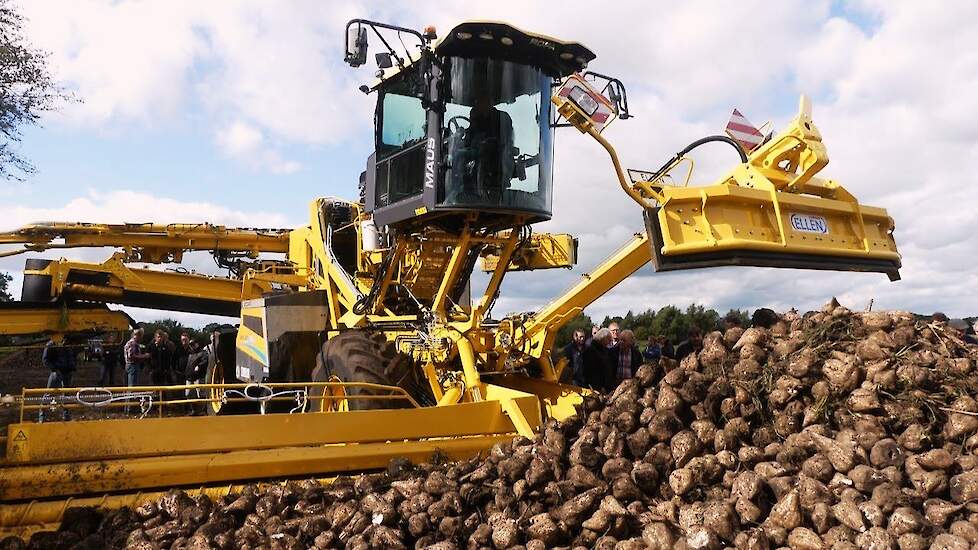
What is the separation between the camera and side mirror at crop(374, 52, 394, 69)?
5.66m

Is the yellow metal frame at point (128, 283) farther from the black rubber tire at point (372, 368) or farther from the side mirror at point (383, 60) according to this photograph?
the side mirror at point (383, 60)

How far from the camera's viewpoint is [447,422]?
4824 millimetres

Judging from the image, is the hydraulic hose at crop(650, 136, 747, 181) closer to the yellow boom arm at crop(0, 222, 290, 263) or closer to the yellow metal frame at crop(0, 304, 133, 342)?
the yellow boom arm at crop(0, 222, 290, 263)

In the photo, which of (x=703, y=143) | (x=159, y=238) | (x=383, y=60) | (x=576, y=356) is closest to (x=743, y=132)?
(x=703, y=143)

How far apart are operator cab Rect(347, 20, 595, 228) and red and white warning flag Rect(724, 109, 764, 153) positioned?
4.03 feet

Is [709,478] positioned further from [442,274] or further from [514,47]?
[442,274]

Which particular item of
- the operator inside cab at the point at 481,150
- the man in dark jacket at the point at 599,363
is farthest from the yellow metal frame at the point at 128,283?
the operator inside cab at the point at 481,150

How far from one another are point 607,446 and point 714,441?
1.77 feet

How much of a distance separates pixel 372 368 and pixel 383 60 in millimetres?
2431

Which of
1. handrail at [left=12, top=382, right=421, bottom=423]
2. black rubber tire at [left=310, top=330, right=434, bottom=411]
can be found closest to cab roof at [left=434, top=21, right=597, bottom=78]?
black rubber tire at [left=310, top=330, right=434, bottom=411]

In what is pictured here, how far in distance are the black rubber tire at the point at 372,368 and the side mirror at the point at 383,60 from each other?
7.37 ft

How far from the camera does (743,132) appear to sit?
222 inches

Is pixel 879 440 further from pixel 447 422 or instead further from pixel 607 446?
pixel 447 422

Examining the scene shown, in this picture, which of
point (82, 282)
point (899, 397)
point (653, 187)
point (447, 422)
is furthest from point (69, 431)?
point (82, 282)
